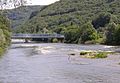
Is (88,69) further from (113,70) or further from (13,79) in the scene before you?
(13,79)

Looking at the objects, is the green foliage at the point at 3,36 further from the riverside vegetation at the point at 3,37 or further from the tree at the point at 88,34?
the tree at the point at 88,34

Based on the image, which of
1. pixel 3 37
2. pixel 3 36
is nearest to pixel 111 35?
pixel 3 36

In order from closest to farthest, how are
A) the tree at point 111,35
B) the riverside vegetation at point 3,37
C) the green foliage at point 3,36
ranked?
the riverside vegetation at point 3,37 → the green foliage at point 3,36 → the tree at point 111,35

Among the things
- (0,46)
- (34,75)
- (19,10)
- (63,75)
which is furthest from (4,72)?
(0,46)

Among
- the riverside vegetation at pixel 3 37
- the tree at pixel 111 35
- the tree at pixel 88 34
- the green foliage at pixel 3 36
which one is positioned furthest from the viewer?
the tree at pixel 88 34

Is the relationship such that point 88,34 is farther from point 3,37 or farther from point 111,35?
point 3,37

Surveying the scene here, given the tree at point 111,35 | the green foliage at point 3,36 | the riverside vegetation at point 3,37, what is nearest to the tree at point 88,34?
the tree at point 111,35

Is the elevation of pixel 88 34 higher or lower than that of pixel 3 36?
lower

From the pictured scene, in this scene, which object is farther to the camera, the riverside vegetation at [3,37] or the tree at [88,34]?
the tree at [88,34]

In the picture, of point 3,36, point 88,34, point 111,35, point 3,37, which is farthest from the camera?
point 88,34

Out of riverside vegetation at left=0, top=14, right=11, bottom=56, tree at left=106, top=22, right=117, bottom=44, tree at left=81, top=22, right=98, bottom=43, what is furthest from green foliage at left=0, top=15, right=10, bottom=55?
tree at left=81, top=22, right=98, bottom=43

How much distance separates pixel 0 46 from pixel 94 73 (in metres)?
40.8

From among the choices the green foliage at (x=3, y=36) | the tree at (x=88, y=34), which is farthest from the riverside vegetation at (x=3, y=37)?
the tree at (x=88, y=34)

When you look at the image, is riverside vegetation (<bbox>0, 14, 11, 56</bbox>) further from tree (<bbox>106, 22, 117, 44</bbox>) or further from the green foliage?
tree (<bbox>106, 22, 117, 44</bbox>)
